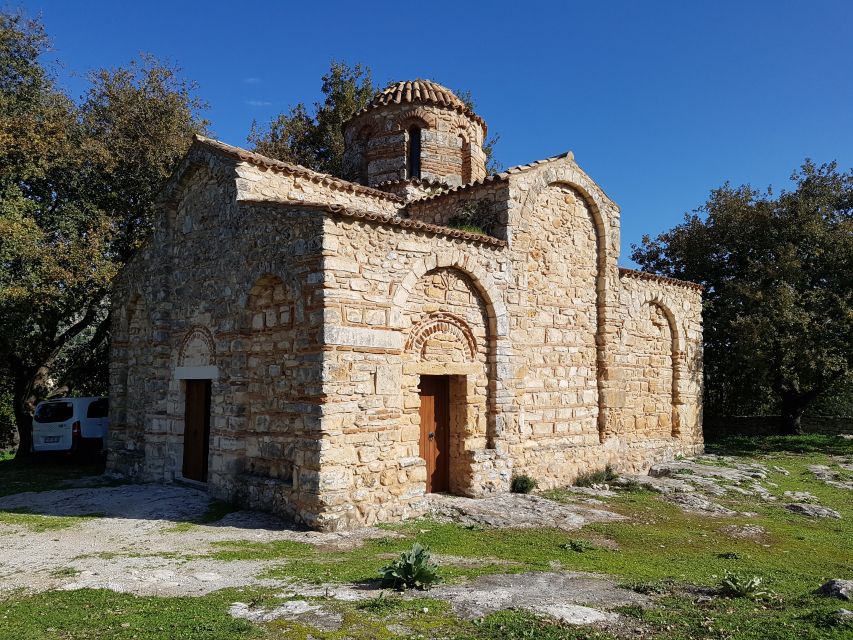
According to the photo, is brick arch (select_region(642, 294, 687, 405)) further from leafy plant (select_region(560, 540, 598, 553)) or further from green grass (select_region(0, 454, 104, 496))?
green grass (select_region(0, 454, 104, 496))

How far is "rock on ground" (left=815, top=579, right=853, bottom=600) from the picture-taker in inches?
205

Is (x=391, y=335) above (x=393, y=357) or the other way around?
above

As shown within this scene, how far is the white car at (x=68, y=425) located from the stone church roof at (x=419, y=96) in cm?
1033

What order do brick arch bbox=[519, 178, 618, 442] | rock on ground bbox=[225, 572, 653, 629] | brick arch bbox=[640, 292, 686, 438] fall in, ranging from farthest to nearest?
brick arch bbox=[640, 292, 686, 438]
brick arch bbox=[519, 178, 618, 442]
rock on ground bbox=[225, 572, 653, 629]

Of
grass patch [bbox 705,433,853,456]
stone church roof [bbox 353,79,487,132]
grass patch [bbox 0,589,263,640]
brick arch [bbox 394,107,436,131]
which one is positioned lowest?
grass patch [bbox 705,433,853,456]

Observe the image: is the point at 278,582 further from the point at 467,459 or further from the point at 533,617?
the point at 467,459

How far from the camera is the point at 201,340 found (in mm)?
10883

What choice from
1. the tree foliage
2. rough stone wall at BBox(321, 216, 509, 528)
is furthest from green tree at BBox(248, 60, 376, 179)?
rough stone wall at BBox(321, 216, 509, 528)

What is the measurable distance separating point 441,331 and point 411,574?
481 cm

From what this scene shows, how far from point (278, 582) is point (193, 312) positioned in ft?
21.6

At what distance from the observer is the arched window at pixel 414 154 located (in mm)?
15055

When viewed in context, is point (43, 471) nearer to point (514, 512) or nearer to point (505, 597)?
point (514, 512)

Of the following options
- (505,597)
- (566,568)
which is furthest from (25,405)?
(505,597)

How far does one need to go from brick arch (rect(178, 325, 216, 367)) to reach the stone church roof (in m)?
7.77
